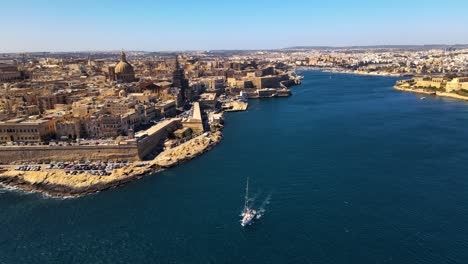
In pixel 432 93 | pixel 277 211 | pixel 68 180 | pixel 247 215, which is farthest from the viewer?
pixel 432 93

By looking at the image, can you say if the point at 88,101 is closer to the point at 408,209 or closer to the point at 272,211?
the point at 272,211

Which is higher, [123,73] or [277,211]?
[123,73]

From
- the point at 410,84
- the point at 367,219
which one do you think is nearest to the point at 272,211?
the point at 367,219

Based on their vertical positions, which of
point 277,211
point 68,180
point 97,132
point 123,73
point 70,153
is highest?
point 123,73

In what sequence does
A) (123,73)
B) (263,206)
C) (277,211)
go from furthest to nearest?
(123,73) → (263,206) → (277,211)

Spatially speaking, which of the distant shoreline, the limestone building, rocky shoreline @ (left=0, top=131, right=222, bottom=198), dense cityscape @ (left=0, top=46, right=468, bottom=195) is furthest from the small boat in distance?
the distant shoreline

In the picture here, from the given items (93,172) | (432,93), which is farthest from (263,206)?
(432,93)

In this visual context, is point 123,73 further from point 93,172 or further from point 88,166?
point 93,172

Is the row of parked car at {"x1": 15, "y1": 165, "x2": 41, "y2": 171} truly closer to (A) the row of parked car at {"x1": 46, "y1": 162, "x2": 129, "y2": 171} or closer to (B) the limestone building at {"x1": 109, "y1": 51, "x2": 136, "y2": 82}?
(A) the row of parked car at {"x1": 46, "y1": 162, "x2": 129, "y2": 171}
